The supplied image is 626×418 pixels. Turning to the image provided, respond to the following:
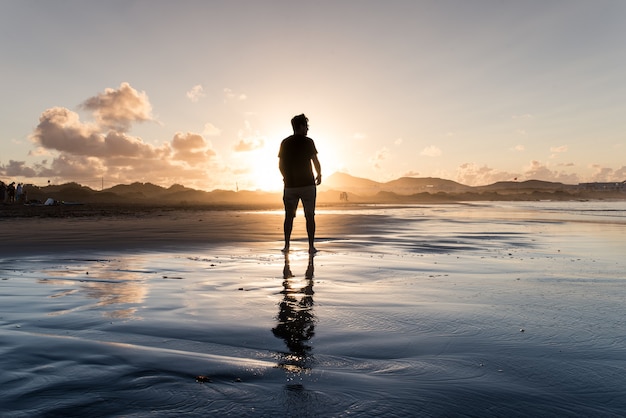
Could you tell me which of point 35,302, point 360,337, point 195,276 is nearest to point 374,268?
point 195,276

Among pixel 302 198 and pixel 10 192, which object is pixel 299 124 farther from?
pixel 10 192

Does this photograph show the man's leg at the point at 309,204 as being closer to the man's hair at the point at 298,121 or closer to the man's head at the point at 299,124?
the man's head at the point at 299,124

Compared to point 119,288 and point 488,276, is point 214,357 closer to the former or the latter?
point 119,288

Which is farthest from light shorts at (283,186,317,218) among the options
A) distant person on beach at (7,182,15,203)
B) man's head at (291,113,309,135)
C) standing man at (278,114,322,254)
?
distant person on beach at (7,182,15,203)

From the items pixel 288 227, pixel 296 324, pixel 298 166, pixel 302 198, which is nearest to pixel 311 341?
pixel 296 324

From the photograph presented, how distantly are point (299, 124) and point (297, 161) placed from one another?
26.3 inches

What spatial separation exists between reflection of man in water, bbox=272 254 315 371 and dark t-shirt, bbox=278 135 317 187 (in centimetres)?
389

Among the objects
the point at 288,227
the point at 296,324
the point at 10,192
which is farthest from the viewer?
the point at 10,192

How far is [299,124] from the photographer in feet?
27.1

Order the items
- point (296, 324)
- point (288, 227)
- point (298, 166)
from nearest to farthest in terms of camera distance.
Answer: point (296, 324)
point (288, 227)
point (298, 166)

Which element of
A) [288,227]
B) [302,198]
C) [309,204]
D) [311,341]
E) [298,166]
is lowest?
[311,341]

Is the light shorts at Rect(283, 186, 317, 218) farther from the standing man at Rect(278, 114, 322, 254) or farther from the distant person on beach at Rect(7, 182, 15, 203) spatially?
the distant person on beach at Rect(7, 182, 15, 203)

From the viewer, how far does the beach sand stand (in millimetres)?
1711

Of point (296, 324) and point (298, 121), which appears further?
point (298, 121)
